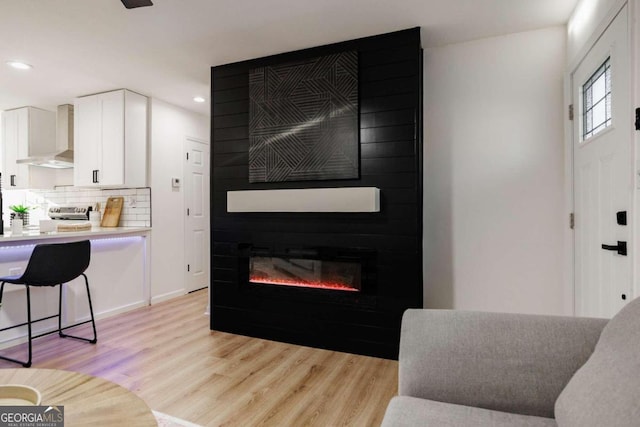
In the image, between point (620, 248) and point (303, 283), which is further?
point (303, 283)

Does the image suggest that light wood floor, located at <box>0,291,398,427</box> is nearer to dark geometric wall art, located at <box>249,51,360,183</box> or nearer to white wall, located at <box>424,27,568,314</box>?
white wall, located at <box>424,27,568,314</box>

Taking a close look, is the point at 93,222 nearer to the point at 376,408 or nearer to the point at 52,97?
the point at 52,97

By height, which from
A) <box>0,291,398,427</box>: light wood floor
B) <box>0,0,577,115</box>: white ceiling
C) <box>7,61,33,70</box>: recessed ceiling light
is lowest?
<box>0,291,398,427</box>: light wood floor

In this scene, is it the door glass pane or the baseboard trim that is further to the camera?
the baseboard trim

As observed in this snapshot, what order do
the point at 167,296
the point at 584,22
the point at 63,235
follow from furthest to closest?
the point at 167,296, the point at 63,235, the point at 584,22

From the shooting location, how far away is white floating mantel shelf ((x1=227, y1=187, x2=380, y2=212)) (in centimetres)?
267

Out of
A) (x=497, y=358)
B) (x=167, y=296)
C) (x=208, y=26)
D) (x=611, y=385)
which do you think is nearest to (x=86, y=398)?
(x=497, y=358)

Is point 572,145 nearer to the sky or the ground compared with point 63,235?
nearer to the sky

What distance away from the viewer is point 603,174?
2.00m

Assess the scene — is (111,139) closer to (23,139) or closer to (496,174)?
(23,139)

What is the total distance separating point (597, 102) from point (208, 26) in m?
2.70

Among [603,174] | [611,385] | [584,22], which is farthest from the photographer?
[584,22]

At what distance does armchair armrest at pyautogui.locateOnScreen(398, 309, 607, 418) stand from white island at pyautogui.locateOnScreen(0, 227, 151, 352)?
10.3ft

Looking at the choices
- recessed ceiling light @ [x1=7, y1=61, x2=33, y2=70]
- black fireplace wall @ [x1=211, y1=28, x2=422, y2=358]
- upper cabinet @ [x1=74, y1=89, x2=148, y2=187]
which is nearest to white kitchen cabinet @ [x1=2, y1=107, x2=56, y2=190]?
upper cabinet @ [x1=74, y1=89, x2=148, y2=187]
